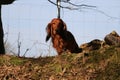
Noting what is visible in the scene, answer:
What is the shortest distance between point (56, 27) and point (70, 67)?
2.70 m

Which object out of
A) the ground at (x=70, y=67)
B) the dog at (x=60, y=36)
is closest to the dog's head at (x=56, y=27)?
the dog at (x=60, y=36)

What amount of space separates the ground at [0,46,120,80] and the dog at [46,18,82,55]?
2179mm

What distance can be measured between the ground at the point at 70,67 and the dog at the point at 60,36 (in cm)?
218

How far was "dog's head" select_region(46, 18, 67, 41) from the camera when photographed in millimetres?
8945

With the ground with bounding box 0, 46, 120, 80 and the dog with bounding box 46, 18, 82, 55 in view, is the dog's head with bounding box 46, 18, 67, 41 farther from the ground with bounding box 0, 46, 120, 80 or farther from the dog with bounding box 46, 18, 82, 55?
the ground with bounding box 0, 46, 120, 80

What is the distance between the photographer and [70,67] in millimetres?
6340

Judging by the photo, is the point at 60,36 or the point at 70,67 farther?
the point at 60,36

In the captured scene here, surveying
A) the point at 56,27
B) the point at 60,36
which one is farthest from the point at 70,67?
the point at 60,36

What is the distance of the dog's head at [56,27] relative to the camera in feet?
29.3

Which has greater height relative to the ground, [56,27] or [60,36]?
[56,27]

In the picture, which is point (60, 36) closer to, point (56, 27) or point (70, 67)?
point (56, 27)

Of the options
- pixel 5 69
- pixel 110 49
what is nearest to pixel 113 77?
pixel 110 49

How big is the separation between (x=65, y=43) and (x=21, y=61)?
2573mm

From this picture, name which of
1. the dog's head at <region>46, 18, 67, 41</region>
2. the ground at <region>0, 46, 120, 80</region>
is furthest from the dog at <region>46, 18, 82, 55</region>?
the ground at <region>0, 46, 120, 80</region>
